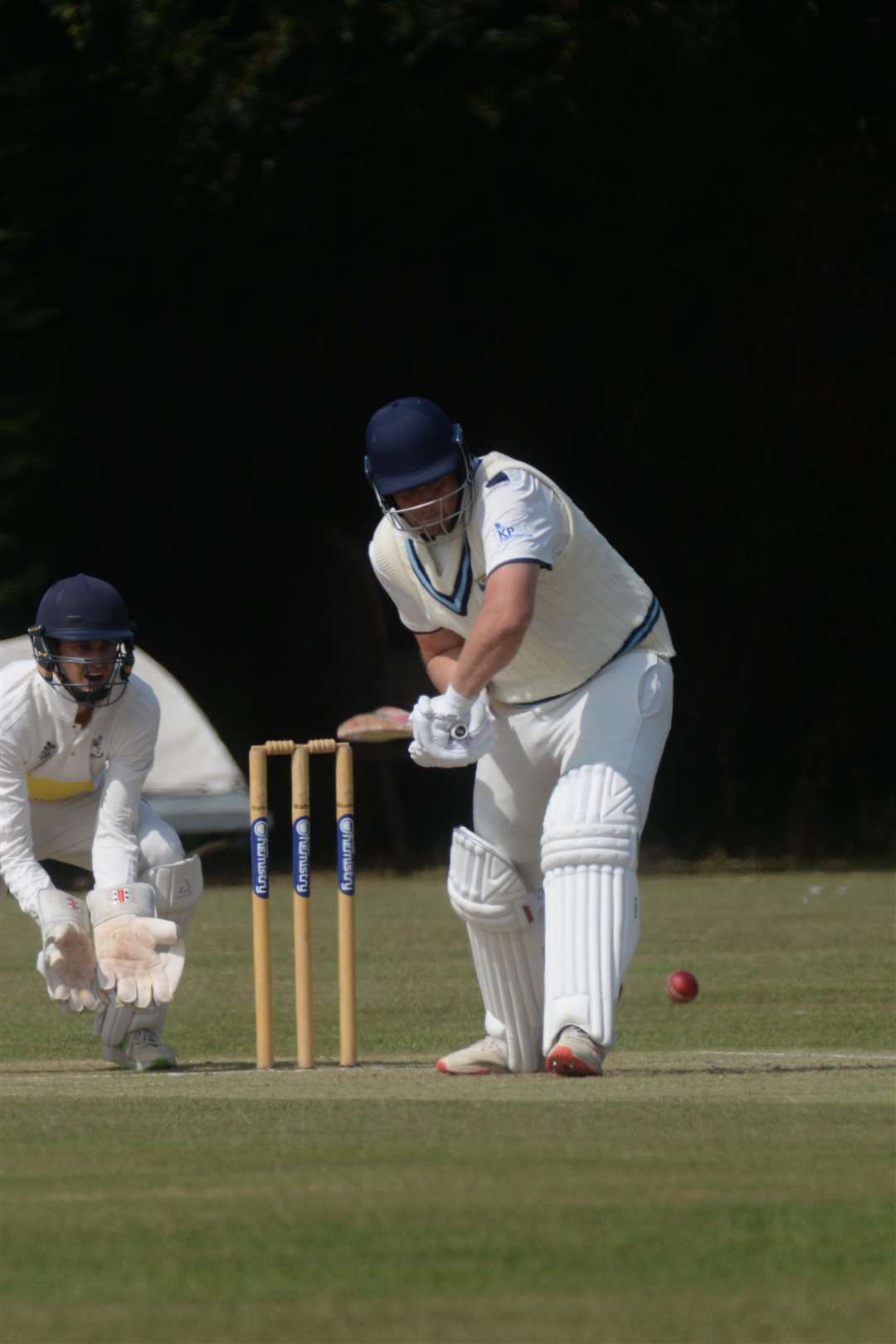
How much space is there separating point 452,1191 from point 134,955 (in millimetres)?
2401

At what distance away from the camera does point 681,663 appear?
1741 centimetres

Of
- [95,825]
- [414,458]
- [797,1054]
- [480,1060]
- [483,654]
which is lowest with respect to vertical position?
[797,1054]

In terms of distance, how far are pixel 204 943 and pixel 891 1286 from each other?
771 cm

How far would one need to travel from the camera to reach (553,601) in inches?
228

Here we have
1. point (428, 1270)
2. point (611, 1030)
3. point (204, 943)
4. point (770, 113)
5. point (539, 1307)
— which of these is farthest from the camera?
point (770, 113)

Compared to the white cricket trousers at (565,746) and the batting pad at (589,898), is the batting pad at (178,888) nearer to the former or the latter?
the white cricket trousers at (565,746)

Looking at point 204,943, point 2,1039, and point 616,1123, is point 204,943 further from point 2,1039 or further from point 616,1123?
point 616,1123

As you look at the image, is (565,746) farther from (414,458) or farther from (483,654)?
(414,458)

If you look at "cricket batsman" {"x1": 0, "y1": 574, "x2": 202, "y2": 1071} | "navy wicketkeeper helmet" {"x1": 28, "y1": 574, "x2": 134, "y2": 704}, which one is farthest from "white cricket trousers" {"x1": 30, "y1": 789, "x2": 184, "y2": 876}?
"navy wicketkeeper helmet" {"x1": 28, "y1": 574, "x2": 134, "y2": 704}

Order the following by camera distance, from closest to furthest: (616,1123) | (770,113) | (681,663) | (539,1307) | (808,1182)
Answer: (539,1307)
(808,1182)
(616,1123)
(770,113)
(681,663)

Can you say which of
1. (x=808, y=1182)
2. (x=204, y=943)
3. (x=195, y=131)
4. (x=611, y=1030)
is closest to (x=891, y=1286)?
(x=808, y=1182)

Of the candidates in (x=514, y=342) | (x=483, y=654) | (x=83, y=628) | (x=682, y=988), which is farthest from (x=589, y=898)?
(x=514, y=342)

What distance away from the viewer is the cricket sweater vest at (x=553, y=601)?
5770 mm

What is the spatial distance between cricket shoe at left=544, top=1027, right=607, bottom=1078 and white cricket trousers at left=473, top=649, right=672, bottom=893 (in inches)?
19.4
